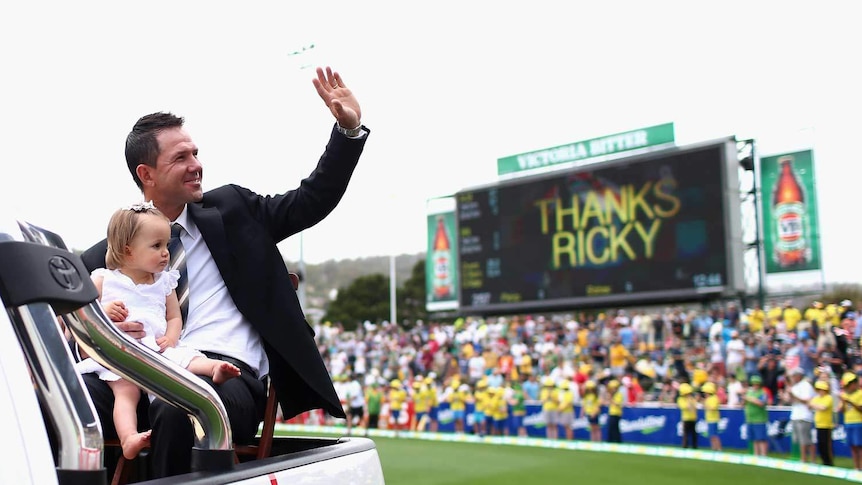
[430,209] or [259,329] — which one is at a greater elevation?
[430,209]

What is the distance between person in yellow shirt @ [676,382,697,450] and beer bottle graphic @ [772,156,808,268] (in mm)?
5042

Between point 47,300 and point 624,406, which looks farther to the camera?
point 624,406

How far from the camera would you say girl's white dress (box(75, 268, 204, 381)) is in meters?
2.38

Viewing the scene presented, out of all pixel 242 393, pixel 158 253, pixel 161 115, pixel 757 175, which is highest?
pixel 757 175

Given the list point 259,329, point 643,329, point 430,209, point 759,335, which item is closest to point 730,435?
point 759,335

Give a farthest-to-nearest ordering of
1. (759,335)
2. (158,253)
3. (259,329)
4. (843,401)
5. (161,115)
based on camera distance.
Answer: (759,335), (843,401), (161,115), (259,329), (158,253)

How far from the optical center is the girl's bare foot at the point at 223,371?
2.25m

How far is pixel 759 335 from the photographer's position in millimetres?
17953

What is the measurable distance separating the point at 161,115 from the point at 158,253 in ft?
1.69

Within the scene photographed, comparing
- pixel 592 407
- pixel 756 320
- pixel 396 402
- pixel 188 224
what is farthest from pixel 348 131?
pixel 396 402

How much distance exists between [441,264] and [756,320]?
33.7 ft

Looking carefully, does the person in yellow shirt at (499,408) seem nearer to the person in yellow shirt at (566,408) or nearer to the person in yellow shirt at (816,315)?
the person in yellow shirt at (566,408)

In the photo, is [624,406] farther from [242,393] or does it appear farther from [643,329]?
[242,393]

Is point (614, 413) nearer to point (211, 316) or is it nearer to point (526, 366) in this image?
point (526, 366)
